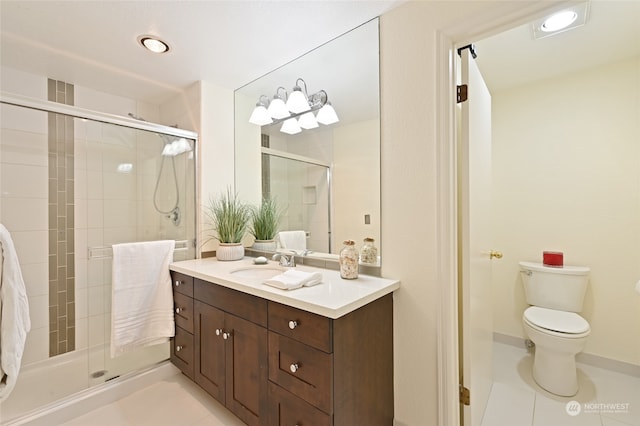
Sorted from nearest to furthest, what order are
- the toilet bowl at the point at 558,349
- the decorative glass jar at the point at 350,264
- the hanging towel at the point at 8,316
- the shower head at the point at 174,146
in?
the hanging towel at the point at 8,316 → the decorative glass jar at the point at 350,264 → the toilet bowl at the point at 558,349 → the shower head at the point at 174,146

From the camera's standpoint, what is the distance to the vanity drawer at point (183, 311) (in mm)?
1768

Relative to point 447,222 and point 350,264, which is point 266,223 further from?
point 447,222

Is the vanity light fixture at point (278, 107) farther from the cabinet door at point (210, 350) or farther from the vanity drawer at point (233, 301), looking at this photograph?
the cabinet door at point (210, 350)

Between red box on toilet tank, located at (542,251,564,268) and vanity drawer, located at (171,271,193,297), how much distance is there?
267 centimetres

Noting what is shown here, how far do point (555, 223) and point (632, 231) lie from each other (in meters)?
0.41

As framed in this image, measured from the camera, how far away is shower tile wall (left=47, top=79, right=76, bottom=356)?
2.02 metres

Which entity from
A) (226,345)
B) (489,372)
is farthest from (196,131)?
(489,372)

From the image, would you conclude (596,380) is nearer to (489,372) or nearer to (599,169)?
(489,372)

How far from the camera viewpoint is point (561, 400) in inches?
66.5

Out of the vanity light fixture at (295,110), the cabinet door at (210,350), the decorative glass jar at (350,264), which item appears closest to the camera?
the decorative glass jar at (350,264)

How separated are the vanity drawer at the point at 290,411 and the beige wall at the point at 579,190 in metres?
2.15

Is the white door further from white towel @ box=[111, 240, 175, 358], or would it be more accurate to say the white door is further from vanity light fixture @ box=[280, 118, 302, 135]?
white towel @ box=[111, 240, 175, 358]

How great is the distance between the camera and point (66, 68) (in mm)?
1919

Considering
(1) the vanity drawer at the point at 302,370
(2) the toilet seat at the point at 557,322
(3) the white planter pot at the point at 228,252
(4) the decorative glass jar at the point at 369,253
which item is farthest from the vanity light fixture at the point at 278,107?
(2) the toilet seat at the point at 557,322
